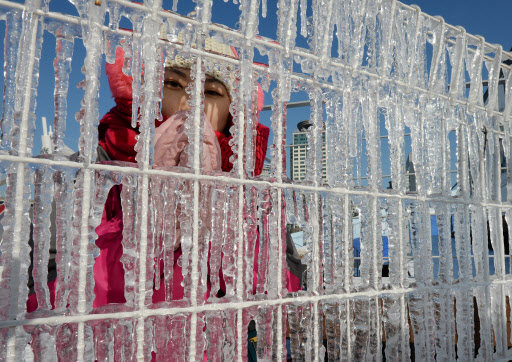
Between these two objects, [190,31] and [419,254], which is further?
[419,254]

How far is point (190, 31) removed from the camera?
0.81m

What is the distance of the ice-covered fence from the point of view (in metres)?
0.67

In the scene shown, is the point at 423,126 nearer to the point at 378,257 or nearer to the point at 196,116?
the point at 378,257

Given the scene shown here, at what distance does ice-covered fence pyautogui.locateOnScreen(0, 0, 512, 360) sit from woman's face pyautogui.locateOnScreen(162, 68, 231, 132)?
60cm

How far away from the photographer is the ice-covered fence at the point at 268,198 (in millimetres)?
674

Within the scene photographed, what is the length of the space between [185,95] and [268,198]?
0.81m

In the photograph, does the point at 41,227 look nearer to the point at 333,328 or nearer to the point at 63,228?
the point at 63,228

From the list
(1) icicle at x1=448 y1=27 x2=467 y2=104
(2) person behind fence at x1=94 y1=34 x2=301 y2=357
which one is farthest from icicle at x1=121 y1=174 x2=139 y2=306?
(1) icicle at x1=448 y1=27 x2=467 y2=104

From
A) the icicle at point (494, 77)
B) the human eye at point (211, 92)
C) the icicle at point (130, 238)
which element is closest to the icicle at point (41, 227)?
the icicle at point (130, 238)

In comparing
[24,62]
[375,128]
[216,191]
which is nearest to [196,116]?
[216,191]

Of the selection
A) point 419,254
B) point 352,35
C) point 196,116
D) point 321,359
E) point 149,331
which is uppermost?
point 352,35

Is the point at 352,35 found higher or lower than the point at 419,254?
higher

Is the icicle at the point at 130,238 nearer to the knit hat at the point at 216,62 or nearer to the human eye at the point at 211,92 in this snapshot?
the knit hat at the point at 216,62

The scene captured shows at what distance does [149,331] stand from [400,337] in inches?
30.5
